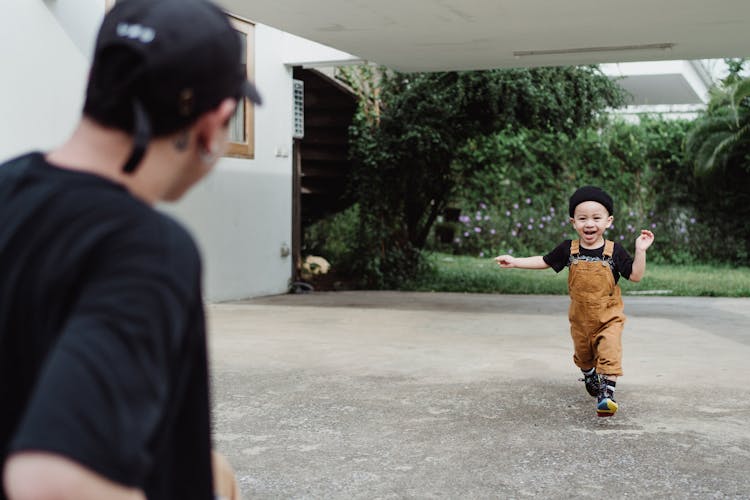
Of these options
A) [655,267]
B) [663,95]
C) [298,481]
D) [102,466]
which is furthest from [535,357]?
[663,95]

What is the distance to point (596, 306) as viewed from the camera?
491 centimetres

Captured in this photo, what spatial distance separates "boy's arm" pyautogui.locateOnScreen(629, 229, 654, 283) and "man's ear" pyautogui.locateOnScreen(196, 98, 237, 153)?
12.4 feet

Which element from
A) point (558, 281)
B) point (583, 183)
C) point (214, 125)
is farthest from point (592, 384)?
point (583, 183)

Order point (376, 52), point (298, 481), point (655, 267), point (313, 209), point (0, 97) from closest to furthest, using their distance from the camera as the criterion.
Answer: point (298, 481), point (0, 97), point (376, 52), point (313, 209), point (655, 267)

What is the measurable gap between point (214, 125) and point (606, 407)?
3951 mm

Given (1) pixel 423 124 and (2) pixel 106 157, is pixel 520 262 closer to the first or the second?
(2) pixel 106 157

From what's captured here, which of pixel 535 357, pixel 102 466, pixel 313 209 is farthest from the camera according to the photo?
pixel 313 209

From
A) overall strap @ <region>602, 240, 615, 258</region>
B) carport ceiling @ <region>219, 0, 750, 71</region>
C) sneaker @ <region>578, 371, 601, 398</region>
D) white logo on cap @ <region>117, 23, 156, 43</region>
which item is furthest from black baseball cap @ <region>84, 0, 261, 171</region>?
carport ceiling @ <region>219, 0, 750, 71</region>

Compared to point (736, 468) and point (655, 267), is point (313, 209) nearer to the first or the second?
point (655, 267)

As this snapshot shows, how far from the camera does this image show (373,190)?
1244 centimetres

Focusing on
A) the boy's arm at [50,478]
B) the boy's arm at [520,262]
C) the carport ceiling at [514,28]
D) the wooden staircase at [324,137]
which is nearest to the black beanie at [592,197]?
the boy's arm at [520,262]

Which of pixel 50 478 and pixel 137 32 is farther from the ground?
A: pixel 137 32

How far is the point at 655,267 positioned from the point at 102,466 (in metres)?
14.9

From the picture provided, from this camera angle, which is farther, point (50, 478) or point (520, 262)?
point (520, 262)
